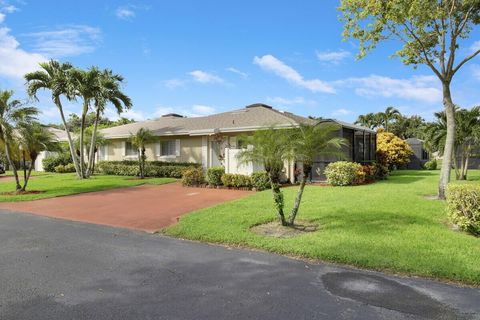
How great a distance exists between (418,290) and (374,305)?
0.93 metres

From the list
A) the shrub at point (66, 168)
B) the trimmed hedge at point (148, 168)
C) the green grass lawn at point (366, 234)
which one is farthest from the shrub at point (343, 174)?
the shrub at point (66, 168)

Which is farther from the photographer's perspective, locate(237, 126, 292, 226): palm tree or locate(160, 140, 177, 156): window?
locate(160, 140, 177, 156): window

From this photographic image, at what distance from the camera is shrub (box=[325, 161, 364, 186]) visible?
15337mm

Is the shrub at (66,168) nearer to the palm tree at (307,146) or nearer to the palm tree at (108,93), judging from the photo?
the palm tree at (108,93)

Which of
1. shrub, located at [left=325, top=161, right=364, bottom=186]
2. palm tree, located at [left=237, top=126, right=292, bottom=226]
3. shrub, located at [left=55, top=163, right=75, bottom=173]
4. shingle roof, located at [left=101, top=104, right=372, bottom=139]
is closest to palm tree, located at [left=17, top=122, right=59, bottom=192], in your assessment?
shingle roof, located at [left=101, top=104, right=372, bottom=139]

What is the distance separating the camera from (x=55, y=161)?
28578 mm

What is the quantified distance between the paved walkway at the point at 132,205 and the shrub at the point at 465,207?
22.9 ft

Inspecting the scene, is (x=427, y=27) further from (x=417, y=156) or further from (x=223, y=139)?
(x=417, y=156)

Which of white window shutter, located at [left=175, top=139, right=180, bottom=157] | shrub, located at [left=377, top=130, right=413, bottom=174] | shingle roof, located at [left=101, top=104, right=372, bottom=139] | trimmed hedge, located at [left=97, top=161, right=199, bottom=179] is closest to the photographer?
shingle roof, located at [left=101, top=104, right=372, bottom=139]

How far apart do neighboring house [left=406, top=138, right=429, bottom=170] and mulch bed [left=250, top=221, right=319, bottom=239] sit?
2722 centimetres

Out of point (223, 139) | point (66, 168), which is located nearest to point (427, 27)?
point (223, 139)

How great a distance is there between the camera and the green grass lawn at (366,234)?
5414 millimetres

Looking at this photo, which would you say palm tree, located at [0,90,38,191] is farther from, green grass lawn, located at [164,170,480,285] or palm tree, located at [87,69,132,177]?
green grass lawn, located at [164,170,480,285]

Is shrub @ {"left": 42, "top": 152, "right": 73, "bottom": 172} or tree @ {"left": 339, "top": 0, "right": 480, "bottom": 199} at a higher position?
tree @ {"left": 339, "top": 0, "right": 480, "bottom": 199}
